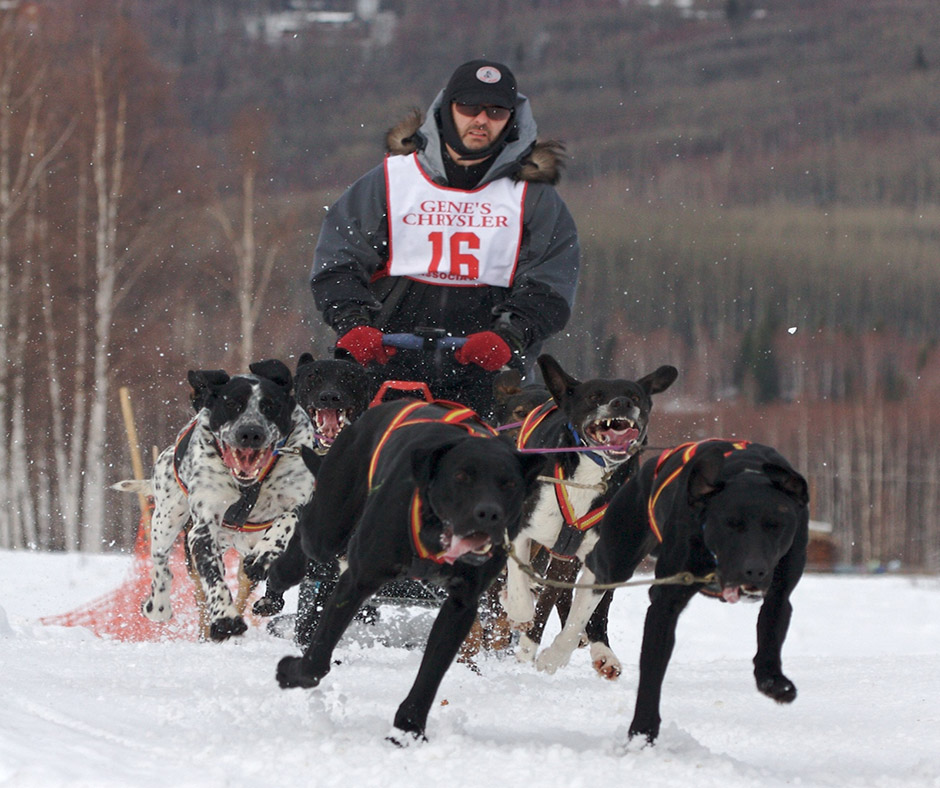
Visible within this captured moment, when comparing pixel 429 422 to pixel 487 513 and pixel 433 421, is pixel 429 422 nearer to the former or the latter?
pixel 433 421

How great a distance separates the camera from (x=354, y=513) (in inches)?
161

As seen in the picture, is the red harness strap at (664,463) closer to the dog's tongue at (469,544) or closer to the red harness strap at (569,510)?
the dog's tongue at (469,544)

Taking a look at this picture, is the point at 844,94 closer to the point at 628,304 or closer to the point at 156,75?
the point at 628,304

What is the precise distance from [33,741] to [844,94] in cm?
3979

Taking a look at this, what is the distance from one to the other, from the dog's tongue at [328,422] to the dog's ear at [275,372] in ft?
0.51

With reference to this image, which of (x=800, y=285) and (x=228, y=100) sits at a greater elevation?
(x=228, y=100)

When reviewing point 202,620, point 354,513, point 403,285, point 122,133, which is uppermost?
point 122,133

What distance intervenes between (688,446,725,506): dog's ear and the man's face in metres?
2.11

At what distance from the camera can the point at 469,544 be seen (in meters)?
3.35

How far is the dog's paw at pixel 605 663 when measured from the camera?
16.4ft

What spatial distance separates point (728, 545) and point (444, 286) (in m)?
2.32

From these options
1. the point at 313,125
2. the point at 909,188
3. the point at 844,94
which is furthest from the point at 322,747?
the point at 844,94

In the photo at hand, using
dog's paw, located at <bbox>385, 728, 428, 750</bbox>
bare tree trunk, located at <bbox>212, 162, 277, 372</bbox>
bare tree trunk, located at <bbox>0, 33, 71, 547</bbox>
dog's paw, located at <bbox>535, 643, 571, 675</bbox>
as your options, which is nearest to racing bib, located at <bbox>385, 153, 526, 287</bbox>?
dog's paw, located at <bbox>535, 643, 571, 675</bbox>

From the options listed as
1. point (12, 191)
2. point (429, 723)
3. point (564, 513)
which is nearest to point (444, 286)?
point (564, 513)
